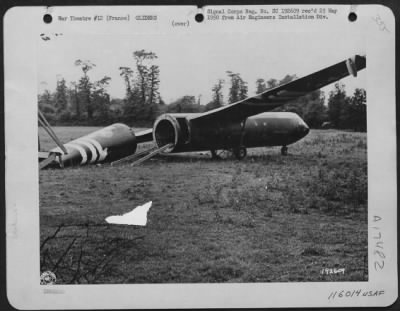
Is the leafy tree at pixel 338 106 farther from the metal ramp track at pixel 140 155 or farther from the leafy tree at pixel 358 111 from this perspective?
the metal ramp track at pixel 140 155

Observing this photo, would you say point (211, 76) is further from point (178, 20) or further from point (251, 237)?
point (251, 237)

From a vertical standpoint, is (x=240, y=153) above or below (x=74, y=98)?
below

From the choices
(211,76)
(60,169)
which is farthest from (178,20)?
(60,169)

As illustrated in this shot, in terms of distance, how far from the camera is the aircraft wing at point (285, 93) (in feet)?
3.85

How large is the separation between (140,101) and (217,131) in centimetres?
20

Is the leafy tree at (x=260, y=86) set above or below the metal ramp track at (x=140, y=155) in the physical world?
above

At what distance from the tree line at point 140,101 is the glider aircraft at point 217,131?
20 mm

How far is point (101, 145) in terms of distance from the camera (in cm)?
117

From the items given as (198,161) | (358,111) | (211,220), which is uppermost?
(358,111)

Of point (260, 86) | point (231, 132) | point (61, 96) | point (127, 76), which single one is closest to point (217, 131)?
point (231, 132)

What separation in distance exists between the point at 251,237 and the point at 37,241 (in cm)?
51

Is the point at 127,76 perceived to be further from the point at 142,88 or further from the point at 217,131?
the point at 217,131

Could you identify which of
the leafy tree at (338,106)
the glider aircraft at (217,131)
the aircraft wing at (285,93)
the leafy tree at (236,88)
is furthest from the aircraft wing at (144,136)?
the leafy tree at (338,106)

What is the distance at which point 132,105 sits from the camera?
1.17 metres
